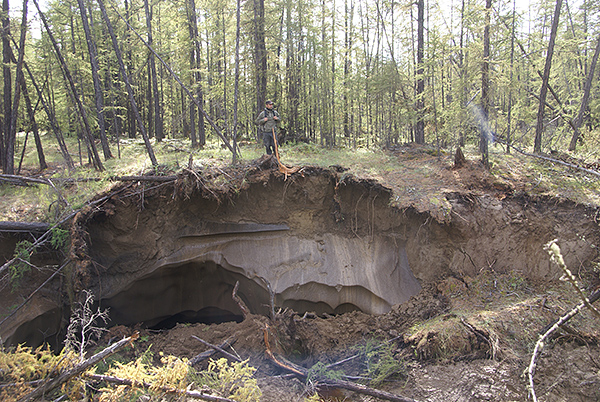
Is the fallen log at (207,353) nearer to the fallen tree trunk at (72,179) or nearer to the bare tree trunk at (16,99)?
the fallen tree trunk at (72,179)

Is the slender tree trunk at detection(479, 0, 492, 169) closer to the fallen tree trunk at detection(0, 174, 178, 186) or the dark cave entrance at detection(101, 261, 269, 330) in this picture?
the dark cave entrance at detection(101, 261, 269, 330)

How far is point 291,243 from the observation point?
9047mm

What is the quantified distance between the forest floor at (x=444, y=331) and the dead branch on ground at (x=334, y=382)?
0.11 metres

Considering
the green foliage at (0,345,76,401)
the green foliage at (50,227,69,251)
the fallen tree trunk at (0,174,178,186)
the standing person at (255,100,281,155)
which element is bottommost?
the green foliage at (0,345,76,401)

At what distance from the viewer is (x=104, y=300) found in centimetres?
767

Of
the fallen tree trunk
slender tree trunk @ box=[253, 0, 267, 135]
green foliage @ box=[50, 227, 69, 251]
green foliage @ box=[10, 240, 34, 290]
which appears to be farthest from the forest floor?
slender tree trunk @ box=[253, 0, 267, 135]

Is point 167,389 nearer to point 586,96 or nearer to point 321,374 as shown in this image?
point 321,374

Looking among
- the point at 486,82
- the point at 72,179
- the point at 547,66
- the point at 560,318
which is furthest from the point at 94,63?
the point at 547,66

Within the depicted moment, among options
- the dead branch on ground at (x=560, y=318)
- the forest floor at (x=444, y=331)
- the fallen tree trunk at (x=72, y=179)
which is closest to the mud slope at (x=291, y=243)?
the fallen tree trunk at (x=72, y=179)

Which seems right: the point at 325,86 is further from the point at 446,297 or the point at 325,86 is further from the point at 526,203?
the point at 446,297

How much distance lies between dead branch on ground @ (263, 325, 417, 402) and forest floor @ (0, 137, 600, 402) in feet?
0.37

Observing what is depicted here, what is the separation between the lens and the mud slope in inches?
293

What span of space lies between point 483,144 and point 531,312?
505cm

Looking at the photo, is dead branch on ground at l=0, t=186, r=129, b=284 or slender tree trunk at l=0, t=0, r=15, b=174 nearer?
dead branch on ground at l=0, t=186, r=129, b=284
